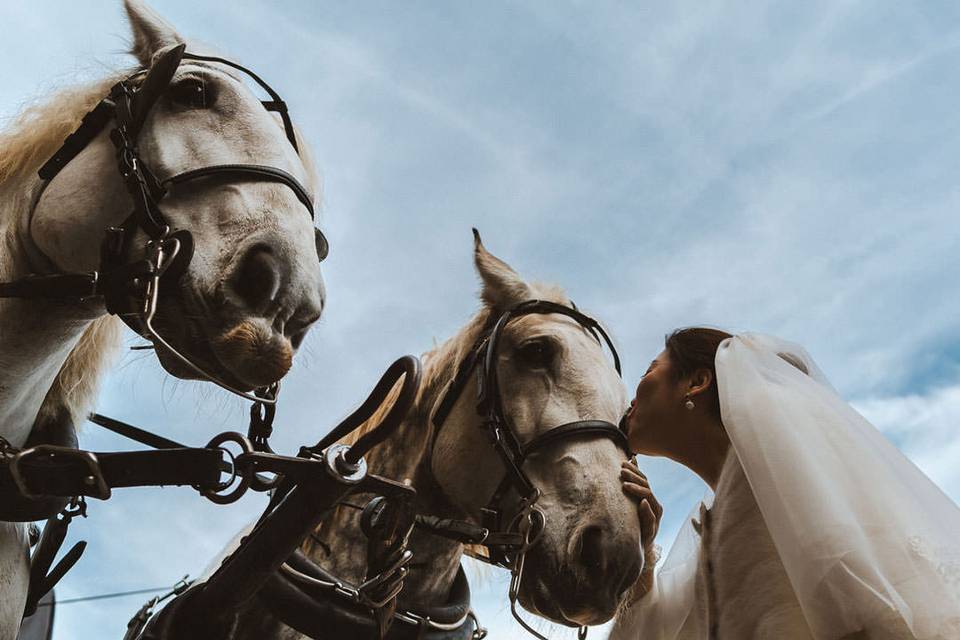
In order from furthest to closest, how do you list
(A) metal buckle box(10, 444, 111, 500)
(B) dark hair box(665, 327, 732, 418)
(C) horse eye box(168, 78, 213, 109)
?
(B) dark hair box(665, 327, 732, 418) → (C) horse eye box(168, 78, 213, 109) → (A) metal buckle box(10, 444, 111, 500)

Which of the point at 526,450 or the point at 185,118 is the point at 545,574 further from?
the point at 185,118

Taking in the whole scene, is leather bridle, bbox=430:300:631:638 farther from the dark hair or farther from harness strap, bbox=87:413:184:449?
harness strap, bbox=87:413:184:449

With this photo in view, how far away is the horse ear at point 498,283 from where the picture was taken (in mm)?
3312

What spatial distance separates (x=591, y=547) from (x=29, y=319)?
1.58 meters

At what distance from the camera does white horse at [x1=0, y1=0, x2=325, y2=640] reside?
5.69 ft

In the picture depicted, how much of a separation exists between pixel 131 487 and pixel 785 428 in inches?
52.0

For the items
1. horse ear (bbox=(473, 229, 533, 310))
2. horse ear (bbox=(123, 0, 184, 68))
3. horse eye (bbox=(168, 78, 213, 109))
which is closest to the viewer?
horse eye (bbox=(168, 78, 213, 109))

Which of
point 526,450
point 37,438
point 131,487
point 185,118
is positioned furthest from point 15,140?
point 526,450

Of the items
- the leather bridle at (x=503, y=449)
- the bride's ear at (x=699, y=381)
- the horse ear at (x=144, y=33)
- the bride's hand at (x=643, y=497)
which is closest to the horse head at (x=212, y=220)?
the horse ear at (x=144, y=33)

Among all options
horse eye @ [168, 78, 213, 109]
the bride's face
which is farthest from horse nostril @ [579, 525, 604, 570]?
horse eye @ [168, 78, 213, 109]

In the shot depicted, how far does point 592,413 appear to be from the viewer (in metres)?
2.72

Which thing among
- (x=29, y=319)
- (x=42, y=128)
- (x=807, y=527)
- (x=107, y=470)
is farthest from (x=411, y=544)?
(x=42, y=128)

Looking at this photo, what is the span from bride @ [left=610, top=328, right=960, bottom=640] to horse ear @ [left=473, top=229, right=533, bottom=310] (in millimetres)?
1241

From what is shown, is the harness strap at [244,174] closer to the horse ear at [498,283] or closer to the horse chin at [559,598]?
the horse chin at [559,598]
